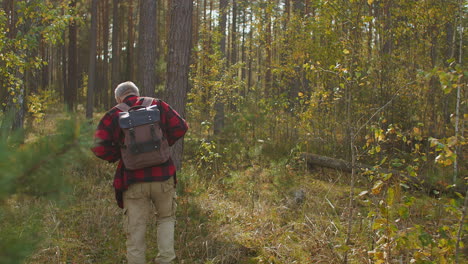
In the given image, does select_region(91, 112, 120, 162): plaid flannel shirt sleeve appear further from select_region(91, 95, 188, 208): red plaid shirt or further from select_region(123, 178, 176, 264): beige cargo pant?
select_region(123, 178, 176, 264): beige cargo pant

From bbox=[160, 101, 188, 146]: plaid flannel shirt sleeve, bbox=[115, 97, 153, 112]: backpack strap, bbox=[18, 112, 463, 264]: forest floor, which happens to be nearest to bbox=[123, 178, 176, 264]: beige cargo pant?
bbox=[160, 101, 188, 146]: plaid flannel shirt sleeve

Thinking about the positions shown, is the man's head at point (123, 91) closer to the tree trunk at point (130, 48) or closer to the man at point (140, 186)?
the man at point (140, 186)

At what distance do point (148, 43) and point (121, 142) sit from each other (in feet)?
20.6

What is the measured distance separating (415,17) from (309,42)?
2.18 m

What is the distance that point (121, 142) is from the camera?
3.46 m

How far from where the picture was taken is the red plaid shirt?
3398 millimetres

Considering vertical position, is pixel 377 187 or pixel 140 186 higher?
pixel 377 187

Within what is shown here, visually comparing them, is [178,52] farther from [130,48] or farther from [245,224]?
[130,48]

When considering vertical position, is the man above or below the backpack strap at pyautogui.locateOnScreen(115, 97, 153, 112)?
below

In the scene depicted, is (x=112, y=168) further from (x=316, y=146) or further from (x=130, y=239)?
(x=316, y=146)

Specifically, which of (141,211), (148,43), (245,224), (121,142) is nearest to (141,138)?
(121,142)

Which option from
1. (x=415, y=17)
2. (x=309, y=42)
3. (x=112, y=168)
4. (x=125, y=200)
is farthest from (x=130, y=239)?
(x=415, y=17)

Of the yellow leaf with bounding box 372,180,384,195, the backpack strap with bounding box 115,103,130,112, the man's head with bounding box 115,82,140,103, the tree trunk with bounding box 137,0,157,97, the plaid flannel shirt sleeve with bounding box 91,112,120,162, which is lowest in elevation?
the yellow leaf with bounding box 372,180,384,195

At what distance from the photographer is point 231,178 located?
23.1ft
